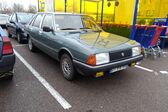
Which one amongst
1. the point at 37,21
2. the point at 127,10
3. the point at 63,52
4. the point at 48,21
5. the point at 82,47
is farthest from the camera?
the point at 127,10

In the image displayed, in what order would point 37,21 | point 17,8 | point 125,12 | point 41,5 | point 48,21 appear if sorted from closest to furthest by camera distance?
point 48,21 → point 37,21 → point 125,12 → point 41,5 → point 17,8

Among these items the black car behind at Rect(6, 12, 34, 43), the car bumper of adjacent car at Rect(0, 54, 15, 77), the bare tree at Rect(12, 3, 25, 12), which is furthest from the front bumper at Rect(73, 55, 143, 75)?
the bare tree at Rect(12, 3, 25, 12)

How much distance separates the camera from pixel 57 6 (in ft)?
42.7

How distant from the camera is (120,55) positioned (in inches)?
140

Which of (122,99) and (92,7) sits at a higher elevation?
(92,7)

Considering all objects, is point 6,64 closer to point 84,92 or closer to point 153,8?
point 84,92

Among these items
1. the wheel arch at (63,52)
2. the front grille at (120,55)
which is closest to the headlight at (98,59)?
the front grille at (120,55)

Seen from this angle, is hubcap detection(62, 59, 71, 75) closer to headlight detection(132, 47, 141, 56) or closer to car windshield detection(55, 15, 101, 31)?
car windshield detection(55, 15, 101, 31)

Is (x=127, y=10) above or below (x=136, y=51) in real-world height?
above

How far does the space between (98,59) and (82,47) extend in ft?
1.37

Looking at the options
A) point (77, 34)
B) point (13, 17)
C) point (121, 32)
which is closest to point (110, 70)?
point (77, 34)

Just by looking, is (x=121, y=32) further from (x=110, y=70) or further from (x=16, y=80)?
(x=16, y=80)

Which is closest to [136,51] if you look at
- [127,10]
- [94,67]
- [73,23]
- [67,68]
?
[94,67]

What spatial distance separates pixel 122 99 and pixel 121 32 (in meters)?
6.04
